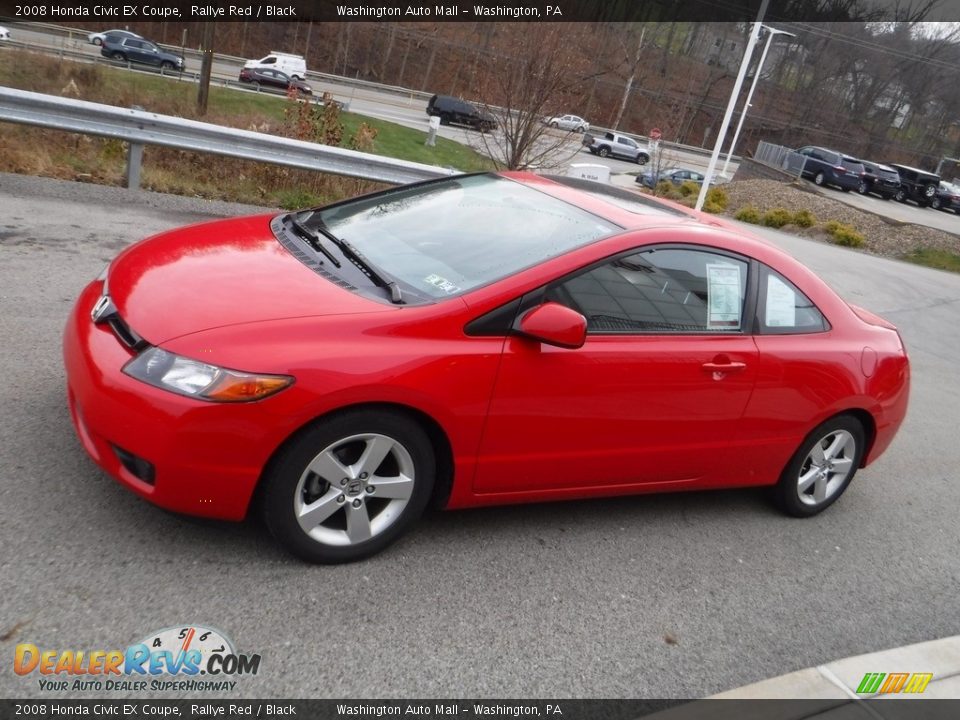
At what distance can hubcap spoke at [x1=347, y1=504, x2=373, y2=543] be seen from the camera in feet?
10.8

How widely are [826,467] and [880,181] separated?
42.8 meters

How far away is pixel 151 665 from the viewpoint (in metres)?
2.67

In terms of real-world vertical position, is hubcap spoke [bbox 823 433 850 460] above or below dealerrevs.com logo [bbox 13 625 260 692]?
above

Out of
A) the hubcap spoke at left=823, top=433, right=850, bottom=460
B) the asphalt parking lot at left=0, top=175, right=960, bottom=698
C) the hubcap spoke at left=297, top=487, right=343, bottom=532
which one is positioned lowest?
the asphalt parking lot at left=0, top=175, right=960, bottom=698

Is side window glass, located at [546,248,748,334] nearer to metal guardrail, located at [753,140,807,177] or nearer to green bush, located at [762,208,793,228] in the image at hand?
green bush, located at [762,208,793,228]

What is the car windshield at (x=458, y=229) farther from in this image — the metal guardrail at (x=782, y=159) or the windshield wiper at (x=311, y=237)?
the metal guardrail at (x=782, y=159)

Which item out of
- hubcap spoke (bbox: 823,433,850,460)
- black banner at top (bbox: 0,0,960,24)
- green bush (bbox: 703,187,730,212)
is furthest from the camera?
black banner at top (bbox: 0,0,960,24)

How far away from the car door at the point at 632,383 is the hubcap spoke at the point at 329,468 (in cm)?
62

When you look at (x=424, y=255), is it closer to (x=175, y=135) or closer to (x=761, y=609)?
(x=761, y=609)

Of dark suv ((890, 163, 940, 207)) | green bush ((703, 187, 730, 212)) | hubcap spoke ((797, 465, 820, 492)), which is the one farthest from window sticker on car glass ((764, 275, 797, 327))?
dark suv ((890, 163, 940, 207))

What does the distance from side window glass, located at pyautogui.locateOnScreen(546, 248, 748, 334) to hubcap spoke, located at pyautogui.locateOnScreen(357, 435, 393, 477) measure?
0.95 metres

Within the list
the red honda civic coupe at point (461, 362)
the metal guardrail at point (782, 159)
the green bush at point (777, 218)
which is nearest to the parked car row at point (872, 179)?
the metal guardrail at point (782, 159)

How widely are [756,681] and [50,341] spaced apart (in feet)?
13.3

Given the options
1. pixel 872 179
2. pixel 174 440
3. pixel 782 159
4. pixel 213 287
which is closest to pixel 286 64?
pixel 782 159
